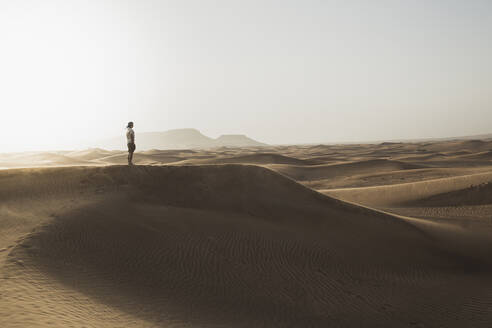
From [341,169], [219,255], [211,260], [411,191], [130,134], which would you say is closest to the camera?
[211,260]

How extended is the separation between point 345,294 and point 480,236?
733 centimetres

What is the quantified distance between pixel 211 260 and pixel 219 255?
1.01 ft

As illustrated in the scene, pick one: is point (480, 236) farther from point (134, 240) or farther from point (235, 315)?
point (134, 240)

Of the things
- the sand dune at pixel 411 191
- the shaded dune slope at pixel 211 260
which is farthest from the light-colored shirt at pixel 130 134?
the sand dune at pixel 411 191

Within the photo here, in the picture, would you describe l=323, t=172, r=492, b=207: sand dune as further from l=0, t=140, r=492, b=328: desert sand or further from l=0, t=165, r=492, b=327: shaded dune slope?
l=0, t=165, r=492, b=327: shaded dune slope

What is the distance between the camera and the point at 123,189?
1023cm

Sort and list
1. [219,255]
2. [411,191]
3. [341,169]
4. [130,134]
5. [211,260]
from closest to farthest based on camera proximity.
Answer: [211,260] < [219,255] < [130,134] < [411,191] < [341,169]

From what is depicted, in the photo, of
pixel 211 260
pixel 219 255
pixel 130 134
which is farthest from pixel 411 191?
pixel 130 134

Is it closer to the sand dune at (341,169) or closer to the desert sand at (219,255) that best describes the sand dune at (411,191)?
the desert sand at (219,255)

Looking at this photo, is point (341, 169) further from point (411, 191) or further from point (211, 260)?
point (211, 260)

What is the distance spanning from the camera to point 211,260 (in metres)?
7.19

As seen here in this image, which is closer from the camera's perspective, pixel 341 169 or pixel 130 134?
pixel 130 134

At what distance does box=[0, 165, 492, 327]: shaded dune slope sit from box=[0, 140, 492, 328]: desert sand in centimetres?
4

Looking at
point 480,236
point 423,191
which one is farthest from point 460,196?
point 480,236
